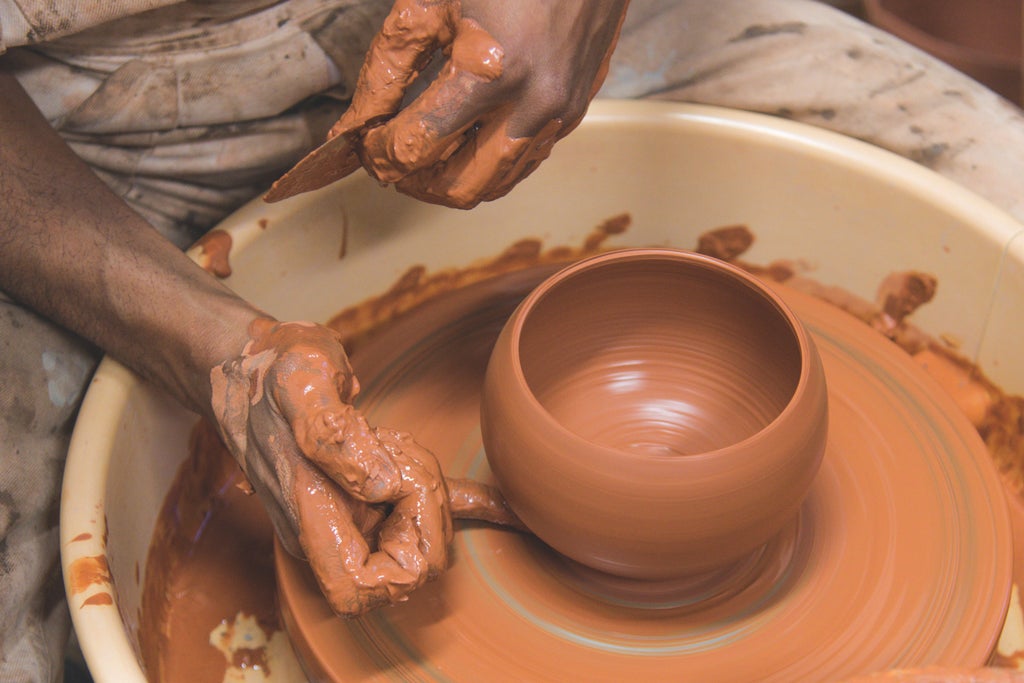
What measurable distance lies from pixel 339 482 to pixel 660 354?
0.49 metres

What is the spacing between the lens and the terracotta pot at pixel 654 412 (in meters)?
0.93

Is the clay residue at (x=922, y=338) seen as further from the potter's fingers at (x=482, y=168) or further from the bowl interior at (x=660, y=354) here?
the potter's fingers at (x=482, y=168)

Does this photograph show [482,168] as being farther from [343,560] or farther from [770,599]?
[770,599]

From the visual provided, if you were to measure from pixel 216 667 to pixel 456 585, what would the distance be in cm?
29

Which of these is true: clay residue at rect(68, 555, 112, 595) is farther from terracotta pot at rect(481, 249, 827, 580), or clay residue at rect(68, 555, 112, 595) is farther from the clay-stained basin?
terracotta pot at rect(481, 249, 827, 580)

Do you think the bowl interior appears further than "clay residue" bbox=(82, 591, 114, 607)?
Yes

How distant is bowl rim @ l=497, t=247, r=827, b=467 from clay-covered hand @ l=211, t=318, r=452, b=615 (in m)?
0.12

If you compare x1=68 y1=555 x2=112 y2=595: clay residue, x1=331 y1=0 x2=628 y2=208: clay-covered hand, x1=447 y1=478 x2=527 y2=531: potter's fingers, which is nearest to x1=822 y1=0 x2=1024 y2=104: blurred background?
x1=331 y1=0 x2=628 y2=208: clay-covered hand

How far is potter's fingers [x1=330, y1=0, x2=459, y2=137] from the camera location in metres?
1.00

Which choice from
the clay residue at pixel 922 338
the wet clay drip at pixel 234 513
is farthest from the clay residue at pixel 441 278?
the clay residue at pixel 922 338

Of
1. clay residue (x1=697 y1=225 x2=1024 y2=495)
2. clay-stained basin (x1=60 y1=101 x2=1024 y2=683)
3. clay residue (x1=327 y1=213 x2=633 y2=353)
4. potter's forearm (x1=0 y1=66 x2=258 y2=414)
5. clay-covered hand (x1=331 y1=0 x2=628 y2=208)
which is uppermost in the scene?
clay-covered hand (x1=331 y1=0 x2=628 y2=208)

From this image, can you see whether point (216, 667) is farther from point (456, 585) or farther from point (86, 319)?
point (86, 319)

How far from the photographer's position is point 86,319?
1.17m

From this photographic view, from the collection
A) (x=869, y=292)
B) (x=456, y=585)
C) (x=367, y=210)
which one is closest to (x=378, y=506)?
(x=456, y=585)
